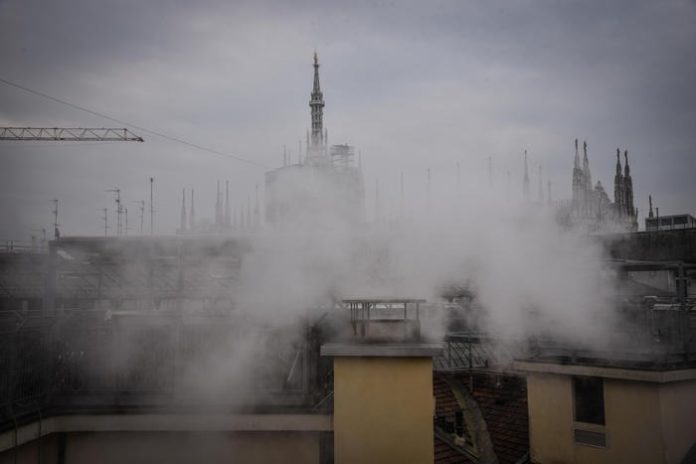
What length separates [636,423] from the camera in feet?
36.8

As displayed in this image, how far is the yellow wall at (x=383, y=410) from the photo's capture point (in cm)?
881

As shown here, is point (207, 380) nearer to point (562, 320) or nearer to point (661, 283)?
point (562, 320)

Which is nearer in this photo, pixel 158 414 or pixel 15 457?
pixel 15 457

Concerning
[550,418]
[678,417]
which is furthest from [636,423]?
[550,418]

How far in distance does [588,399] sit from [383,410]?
6.98 metres

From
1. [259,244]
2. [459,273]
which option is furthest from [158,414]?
[459,273]

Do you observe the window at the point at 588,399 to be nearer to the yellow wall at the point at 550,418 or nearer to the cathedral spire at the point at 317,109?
the yellow wall at the point at 550,418

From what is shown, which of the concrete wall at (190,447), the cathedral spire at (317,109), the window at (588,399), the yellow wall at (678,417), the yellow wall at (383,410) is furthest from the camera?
the cathedral spire at (317,109)

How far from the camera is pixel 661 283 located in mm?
38031

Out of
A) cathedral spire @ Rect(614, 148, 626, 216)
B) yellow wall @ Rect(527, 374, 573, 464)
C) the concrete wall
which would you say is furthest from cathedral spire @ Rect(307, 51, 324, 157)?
the concrete wall

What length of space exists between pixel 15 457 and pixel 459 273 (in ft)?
36.0

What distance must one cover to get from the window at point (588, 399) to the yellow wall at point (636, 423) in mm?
231

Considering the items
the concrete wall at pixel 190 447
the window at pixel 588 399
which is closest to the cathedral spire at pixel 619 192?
the window at pixel 588 399

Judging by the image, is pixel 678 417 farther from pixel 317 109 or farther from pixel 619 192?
pixel 317 109
